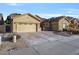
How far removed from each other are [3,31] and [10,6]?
306 cm

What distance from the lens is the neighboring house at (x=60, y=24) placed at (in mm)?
10575

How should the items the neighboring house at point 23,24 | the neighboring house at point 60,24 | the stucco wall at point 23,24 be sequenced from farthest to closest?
the stucco wall at point 23,24, the neighboring house at point 23,24, the neighboring house at point 60,24

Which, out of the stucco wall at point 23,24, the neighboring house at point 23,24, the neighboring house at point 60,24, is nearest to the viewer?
the neighboring house at point 60,24

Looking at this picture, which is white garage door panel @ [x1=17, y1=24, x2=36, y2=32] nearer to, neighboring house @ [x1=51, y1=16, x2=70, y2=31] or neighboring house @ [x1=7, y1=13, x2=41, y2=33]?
neighboring house @ [x1=7, y1=13, x2=41, y2=33]

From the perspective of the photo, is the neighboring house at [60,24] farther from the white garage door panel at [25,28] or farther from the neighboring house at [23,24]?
the white garage door panel at [25,28]

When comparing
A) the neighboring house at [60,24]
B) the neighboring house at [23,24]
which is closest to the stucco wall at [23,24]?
the neighboring house at [23,24]

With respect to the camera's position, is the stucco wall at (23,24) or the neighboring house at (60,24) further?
the stucco wall at (23,24)

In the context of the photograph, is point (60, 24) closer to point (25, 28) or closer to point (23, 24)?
point (25, 28)

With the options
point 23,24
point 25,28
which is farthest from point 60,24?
point 23,24

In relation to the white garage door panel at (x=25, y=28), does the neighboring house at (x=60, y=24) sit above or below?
above

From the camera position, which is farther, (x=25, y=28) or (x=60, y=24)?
(x=25, y=28)

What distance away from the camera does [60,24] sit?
11.2 metres
